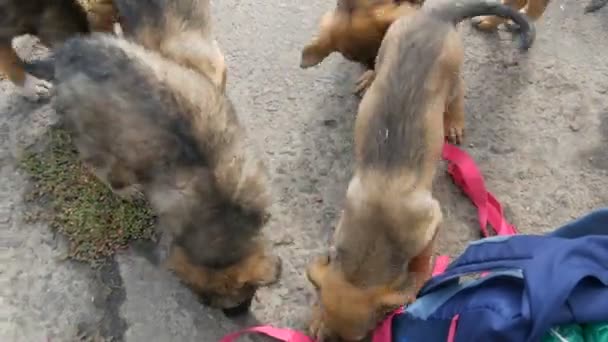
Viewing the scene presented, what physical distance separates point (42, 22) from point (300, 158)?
1191 millimetres

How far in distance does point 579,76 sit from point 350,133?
1120mm

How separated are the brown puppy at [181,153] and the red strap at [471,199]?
163 millimetres

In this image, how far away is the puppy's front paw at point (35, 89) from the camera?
342 centimetres

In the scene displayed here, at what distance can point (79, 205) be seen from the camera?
10.5 feet

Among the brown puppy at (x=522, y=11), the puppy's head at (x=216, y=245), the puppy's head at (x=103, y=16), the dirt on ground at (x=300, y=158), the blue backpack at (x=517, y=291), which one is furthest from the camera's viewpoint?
the brown puppy at (x=522, y=11)

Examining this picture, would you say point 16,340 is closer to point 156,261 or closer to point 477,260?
point 156,261

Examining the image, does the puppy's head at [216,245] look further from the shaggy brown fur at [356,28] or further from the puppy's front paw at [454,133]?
the puppy's front paw at [454,133]

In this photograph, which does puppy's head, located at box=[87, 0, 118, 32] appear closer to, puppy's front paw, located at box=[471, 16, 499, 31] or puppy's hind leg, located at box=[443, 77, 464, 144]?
puppy's hind leg, located at box=[443, 77, 464, 144]

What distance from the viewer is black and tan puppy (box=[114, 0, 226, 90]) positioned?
3.04 metres

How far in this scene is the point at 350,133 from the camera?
11.3ft

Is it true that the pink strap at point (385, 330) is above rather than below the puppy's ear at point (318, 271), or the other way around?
below

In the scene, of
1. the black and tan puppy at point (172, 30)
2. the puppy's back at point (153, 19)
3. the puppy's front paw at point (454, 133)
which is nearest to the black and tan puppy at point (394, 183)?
the puppy's front paw at point (454, 133)

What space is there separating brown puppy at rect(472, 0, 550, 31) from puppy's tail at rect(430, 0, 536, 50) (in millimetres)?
401

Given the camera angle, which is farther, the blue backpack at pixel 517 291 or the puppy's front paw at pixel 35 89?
the puppy's front paw at pixel 35 89
